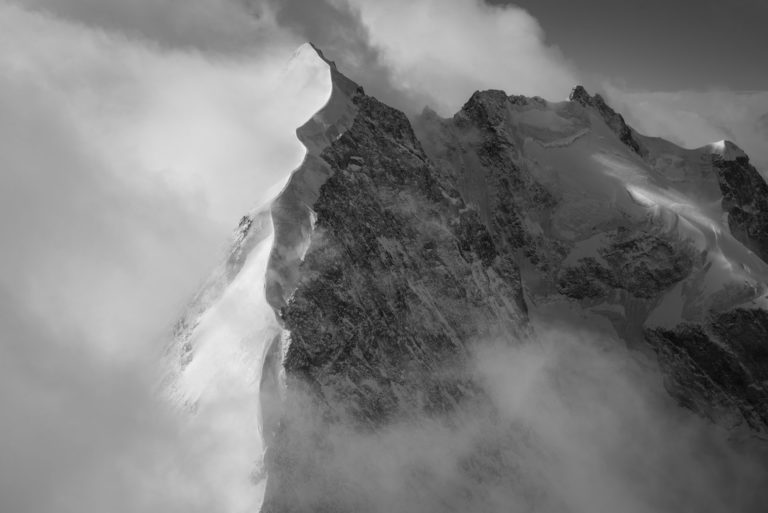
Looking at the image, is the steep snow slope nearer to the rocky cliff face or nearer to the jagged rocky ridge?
the jagged rocky ridge

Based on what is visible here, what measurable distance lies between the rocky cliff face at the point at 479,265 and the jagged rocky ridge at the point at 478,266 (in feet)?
0.96

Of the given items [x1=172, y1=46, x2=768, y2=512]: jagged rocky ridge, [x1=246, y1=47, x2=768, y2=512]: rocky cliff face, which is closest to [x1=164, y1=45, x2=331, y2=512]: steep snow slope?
[x1=172, y1=46, x2=768, y2=512]: jagged rocky ridge

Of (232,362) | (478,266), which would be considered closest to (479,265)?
(478,266)

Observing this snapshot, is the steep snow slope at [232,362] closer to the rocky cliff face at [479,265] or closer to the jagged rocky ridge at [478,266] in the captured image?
the jagged rocky ridge at [478,266]

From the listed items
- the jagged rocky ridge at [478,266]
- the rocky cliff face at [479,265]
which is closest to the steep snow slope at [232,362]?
the jagged rocky ridge at [478,266]

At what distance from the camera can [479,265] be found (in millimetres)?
110188

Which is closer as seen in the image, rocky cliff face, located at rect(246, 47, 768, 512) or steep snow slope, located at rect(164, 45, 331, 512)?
steep snow slope, located at rect(164, 45, 331, 512)

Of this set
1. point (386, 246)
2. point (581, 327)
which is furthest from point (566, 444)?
point (386, 246)

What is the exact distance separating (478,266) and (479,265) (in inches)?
25.0

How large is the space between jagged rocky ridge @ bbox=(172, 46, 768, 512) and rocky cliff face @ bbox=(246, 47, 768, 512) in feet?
0.96

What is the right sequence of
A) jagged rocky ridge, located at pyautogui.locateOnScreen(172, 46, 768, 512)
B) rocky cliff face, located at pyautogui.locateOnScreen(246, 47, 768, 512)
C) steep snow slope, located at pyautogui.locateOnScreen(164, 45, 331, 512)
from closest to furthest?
1. steep snow slope, located at pyautogui.locateOnScreen(164, 45, 331, 512)
2. jagged rocky ridge, located at pyautogui.locateOnScreen(172, 46, 768, 512)
3. rocky cliff face, located at pyautogui.locateOnScreen(246, 47, 768, 512)

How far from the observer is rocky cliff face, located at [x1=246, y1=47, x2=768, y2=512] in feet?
229

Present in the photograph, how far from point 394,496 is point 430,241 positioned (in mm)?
41572

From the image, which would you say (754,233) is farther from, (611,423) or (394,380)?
(394,380)
